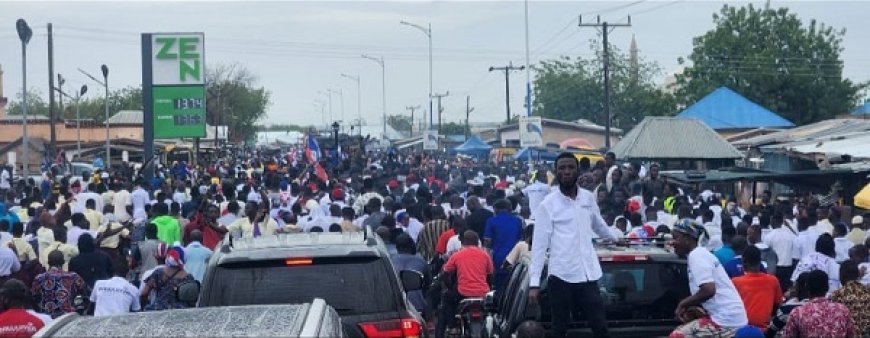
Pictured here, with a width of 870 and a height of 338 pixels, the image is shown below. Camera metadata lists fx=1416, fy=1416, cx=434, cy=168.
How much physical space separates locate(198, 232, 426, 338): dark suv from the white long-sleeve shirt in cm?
94

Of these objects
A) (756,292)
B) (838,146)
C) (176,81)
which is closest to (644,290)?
(756,292)

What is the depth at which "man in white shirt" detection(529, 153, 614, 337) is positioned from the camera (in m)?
9.14

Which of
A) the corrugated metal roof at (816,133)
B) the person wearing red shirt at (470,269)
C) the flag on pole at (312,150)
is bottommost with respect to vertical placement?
the person wearing red shirt at (470,269)

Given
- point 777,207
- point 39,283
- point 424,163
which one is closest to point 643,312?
point 39,283

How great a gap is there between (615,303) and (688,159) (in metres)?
22.2

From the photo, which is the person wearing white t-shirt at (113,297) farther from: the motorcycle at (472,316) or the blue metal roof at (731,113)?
the blue metal roof at (731,113)

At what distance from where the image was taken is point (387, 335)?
8.99m

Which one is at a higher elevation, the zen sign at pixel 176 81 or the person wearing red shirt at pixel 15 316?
the zen sign at pixel 176 81

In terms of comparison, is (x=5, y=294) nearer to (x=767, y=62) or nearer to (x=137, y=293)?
(x=137, y=293)

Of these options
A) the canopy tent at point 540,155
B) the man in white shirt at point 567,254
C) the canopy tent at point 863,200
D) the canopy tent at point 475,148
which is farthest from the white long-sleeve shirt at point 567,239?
the canopy tent at point 475,148

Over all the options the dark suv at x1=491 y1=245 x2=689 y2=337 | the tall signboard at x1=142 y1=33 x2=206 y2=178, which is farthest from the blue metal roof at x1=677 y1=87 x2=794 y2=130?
the dark suv at x1=491 y1=245 x2=689 y2=337

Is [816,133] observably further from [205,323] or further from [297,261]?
[205,323]

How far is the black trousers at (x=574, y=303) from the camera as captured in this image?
356 inches

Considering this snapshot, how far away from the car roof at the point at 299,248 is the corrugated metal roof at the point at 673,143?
70.1ft
